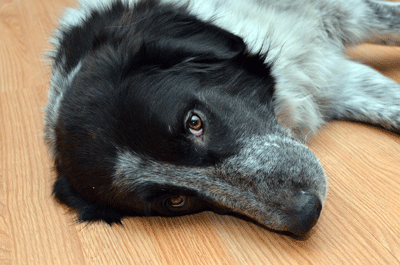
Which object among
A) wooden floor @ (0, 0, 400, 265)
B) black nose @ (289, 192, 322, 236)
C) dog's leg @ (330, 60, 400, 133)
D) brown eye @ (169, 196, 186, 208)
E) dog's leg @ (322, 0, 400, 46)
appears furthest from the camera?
dog's leg @ (322, 0, 400, 46)

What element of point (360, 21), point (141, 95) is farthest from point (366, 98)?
point (141, 95)

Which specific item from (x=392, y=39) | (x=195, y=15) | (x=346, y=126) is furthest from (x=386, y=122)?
(x=195, y=15)

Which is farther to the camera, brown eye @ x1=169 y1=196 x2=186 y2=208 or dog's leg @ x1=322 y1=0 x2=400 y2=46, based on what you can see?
dog's leg @ x1=322 y1=0 x2=400 y2=46

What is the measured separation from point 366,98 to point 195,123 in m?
1.00

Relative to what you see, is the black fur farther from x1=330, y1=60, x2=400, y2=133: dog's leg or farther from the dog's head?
x1=330, y1=60, x2=400, y2=133: dog's leg

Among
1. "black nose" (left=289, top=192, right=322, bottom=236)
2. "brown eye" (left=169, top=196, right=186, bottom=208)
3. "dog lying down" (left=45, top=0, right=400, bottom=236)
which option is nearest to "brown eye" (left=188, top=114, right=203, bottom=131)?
"dog lying down" (left=45, top=0, right=400, bottom=236)

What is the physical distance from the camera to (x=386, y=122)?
190cm

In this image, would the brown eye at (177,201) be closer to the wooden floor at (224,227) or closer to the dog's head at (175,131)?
the dog's head at (175,131)

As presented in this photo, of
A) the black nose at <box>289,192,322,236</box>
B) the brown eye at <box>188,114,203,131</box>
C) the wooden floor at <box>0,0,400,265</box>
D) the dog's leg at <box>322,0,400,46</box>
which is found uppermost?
the dog's leg at <box>322,0,400,46</box>

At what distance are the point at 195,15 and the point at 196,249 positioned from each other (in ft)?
3.29

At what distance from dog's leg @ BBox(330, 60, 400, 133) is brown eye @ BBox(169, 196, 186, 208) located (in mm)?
946

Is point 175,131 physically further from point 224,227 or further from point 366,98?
point 366,98

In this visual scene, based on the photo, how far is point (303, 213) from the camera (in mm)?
1375

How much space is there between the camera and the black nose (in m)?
1.38
